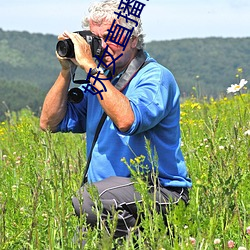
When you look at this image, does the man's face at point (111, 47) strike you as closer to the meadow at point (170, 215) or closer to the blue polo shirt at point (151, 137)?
the blue polo shirt at point (151, 137)

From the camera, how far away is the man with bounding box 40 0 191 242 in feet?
10.8

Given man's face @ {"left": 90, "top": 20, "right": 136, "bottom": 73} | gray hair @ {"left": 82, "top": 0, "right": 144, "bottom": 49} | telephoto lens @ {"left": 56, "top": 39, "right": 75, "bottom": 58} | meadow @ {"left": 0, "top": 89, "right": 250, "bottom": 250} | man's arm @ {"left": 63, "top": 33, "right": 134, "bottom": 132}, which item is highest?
gray hair @ {"left": 82, "top": 0, "right": 144, "bottom": 49}

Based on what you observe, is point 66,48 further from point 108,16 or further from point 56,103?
point 56,103

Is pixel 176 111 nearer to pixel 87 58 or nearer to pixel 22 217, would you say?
pixel 87 58

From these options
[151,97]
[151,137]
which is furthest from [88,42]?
[151,137]

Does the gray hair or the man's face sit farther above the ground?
the gray hair

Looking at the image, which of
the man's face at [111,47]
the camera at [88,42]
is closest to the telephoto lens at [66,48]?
the camera at [88,42]

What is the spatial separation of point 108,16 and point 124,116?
632mm

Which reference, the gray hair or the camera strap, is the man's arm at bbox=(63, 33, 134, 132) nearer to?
the camera strap

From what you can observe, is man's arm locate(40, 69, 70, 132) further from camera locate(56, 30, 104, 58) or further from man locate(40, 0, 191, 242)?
camera locate(56, 30, 104, 58)

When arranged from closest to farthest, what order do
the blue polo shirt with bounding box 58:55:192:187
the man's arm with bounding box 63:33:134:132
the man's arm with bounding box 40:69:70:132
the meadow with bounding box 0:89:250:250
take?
the meadow with bounding box 0:89:250:250 → the man's arm with bounding box 63:33:134:132 → the blue polo shirt with bounding box 58:55:192:187 → the man's arm with bounding box 40:69:70:132

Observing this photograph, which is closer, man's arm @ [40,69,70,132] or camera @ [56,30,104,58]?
camera @ [56,30,104,58]

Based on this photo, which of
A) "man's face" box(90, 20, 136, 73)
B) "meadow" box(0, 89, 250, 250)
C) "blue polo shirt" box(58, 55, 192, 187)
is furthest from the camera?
"man's face" box(90, 20, 136, 73)

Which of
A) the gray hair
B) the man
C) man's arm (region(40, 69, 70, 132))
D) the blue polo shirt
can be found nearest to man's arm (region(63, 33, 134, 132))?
the man
